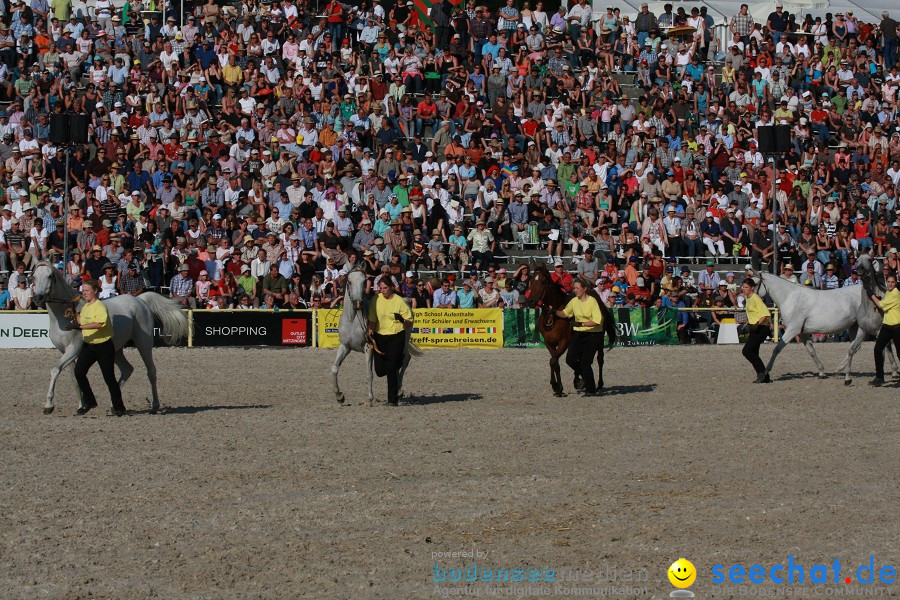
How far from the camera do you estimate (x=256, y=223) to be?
26.5 m

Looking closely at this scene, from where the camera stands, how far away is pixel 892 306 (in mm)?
17391

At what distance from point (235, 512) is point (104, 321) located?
5.63 metres

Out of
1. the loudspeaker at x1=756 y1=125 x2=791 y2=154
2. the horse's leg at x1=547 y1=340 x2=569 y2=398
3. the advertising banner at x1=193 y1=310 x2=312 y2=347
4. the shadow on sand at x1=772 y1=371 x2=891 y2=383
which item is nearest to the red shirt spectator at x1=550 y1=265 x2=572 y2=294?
the advertising banner at x1=193 y1=310 x2=312 y2=347

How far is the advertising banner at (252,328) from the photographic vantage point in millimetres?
24422

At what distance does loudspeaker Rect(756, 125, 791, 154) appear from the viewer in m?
26.1

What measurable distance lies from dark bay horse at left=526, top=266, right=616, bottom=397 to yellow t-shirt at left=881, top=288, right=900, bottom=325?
12.5 ft

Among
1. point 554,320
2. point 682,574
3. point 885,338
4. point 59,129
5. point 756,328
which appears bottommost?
point 682,574

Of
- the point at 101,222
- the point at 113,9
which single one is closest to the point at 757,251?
the point at 101,222

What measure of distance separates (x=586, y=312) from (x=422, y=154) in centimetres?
1341

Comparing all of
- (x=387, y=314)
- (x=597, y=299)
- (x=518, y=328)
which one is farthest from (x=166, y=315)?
(x=518, y=328)

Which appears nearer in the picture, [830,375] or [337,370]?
[337,370]

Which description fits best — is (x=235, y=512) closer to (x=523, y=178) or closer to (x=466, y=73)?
(x=523, y=178)

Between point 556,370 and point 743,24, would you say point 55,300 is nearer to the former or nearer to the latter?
point 556,370

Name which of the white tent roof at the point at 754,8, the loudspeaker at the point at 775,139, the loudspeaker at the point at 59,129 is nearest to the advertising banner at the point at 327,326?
the loudspeaker at the point at 59,129
